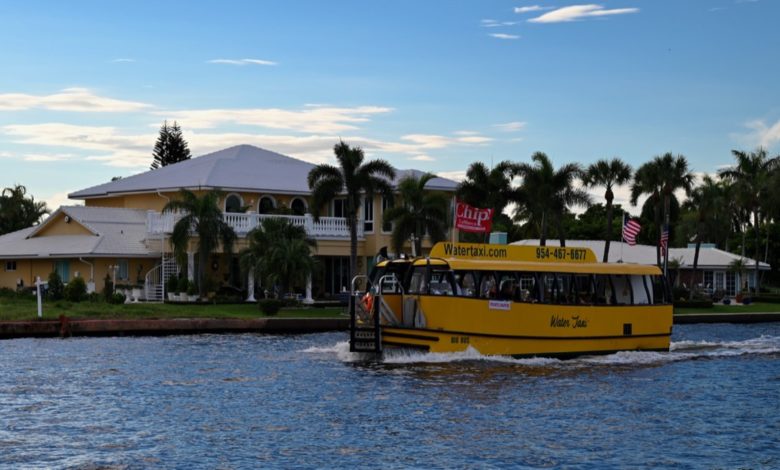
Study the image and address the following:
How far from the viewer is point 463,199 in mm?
65125

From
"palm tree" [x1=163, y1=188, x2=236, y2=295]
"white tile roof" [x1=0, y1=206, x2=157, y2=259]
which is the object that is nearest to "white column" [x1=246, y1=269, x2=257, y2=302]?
"palm tree" [x1=163, y1=188, x2=236, y2=295]

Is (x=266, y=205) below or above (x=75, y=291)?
above

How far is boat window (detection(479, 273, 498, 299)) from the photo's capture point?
34.6 metres

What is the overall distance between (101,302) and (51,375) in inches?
893

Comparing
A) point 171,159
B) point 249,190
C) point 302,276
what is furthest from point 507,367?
point 171,159

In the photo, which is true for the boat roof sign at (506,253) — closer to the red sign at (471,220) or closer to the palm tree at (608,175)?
the red sign at (471,220)

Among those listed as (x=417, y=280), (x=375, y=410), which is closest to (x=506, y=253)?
(x=417, y=280)

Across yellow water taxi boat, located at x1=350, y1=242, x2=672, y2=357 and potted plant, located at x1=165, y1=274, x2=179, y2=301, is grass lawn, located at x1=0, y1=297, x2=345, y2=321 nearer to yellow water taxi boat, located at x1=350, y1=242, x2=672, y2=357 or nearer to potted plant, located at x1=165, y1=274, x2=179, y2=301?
potted plant, located at x1=165, y1=274, x2=179, y2=301

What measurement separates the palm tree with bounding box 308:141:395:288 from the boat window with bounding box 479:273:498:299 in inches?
999

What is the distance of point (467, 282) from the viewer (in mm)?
34938

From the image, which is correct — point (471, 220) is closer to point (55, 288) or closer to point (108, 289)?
point (108, 289)

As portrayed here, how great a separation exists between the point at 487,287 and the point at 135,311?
20502 mm

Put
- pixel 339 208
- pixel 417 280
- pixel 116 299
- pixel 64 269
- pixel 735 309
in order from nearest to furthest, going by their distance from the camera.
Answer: pixel 417 280 < pixel 116 299 < pixel 64 269 < pixel 735 309 < pixel 339 208

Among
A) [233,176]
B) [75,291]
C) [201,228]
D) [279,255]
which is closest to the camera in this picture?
[75,291]
